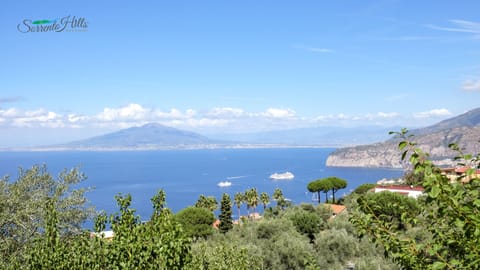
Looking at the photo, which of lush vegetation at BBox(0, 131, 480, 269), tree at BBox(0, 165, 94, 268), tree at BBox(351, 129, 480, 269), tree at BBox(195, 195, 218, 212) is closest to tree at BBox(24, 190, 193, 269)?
lush vegetation at BBox(0, 131, 480, 269)

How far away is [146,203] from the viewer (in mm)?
143500

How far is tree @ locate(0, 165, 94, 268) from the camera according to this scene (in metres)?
13.6

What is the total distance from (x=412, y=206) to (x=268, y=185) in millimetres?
154189

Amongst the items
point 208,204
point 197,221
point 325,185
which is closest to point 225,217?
point 197,221

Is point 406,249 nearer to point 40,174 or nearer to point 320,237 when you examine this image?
point 40,174

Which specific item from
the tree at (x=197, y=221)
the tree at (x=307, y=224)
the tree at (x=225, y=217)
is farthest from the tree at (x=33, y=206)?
the tree at (x=225, y=217)

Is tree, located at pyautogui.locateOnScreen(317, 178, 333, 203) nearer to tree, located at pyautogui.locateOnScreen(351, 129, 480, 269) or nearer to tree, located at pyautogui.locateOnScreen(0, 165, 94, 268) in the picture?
tree, located at pyautogui.locateOnScreen(0, 165, 94, 268)

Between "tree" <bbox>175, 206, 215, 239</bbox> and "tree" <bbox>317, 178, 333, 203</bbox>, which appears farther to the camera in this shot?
"tree" <bbox>317, 178, 333, 203</bbox>

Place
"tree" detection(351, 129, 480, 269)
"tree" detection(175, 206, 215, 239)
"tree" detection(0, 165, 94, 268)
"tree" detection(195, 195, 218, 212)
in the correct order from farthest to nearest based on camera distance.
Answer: "tree" detection(195, 195, 218, 212), "tree" detection(175, 206, 215, 239), "tree" detection(0, 165, 94, 268), "tree" detection(351, 129, 480, 269)

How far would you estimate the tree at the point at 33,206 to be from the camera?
13.6 m

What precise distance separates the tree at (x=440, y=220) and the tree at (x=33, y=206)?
10.5 metres

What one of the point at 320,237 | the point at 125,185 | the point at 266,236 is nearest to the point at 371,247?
the point at 320,237

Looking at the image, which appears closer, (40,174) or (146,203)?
(40,174)

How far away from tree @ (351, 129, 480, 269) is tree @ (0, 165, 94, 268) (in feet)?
34.6
